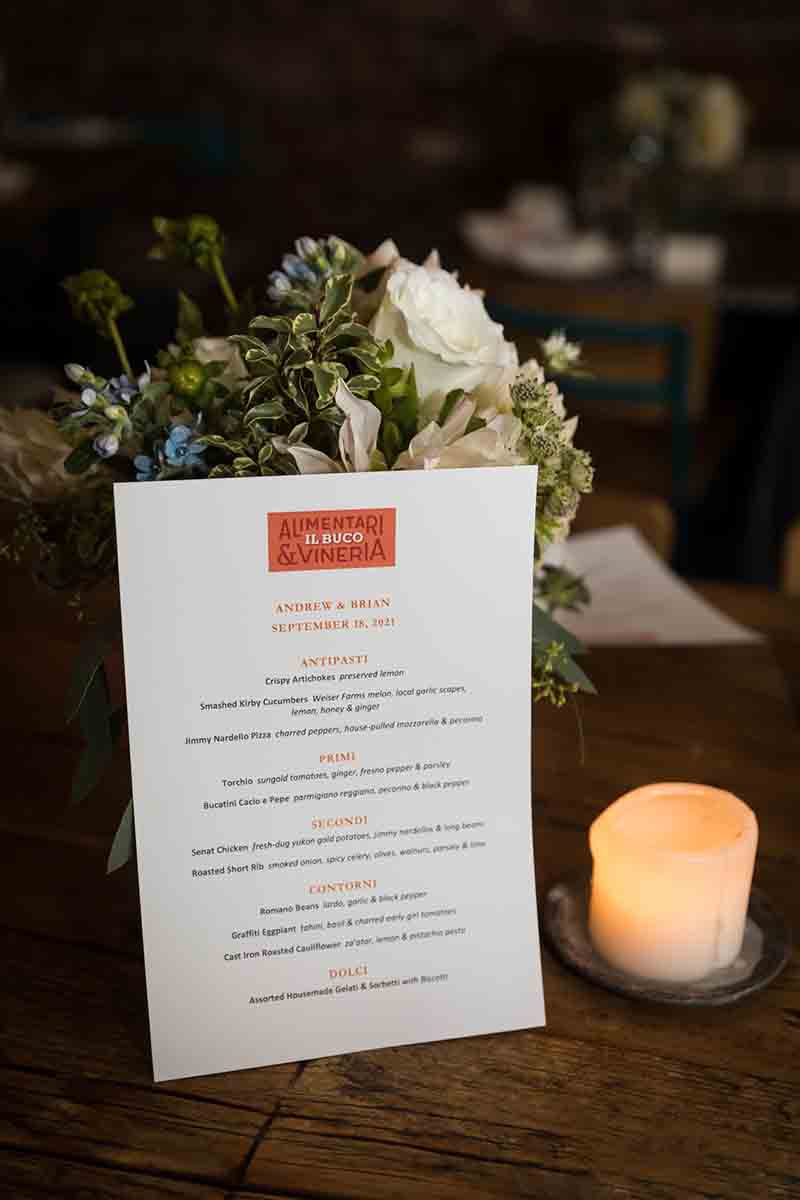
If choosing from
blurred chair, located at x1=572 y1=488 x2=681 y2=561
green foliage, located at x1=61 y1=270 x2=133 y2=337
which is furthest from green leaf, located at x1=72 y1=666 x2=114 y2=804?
blurred chair, located at x1=572 y1=488 x2=681 y2=561

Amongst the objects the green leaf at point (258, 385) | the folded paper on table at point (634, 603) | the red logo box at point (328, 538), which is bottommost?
the folded paper on table at point (634, 603)

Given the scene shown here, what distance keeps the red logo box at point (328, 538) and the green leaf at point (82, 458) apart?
120mm

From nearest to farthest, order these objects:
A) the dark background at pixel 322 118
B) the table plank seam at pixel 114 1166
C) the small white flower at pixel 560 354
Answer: the table plank seam at pixel 114 1166 < the small white flower at pixel 560 354 < the dark background at pixel 322 118

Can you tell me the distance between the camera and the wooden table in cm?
65

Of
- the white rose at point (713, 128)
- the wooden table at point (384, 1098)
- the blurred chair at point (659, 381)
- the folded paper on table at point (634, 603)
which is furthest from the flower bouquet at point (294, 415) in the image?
the white rose at point (713, 128)

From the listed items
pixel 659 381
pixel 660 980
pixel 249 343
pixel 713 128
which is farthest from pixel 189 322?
pixel 713 128

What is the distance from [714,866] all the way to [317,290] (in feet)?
1.32

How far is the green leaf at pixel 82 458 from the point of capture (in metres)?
0.71

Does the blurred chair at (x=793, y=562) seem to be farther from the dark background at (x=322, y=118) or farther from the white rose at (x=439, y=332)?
the dark background at (x=322, y=118)

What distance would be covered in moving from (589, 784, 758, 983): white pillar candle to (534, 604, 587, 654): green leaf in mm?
98

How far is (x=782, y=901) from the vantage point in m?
0.88

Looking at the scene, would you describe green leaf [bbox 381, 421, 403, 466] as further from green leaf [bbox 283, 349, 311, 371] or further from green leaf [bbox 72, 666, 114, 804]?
green leaf [bbox 72, 666, 114, 804]

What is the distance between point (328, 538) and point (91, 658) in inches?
6.0

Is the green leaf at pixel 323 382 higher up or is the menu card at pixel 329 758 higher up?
the green leaf at pixel 323 382
